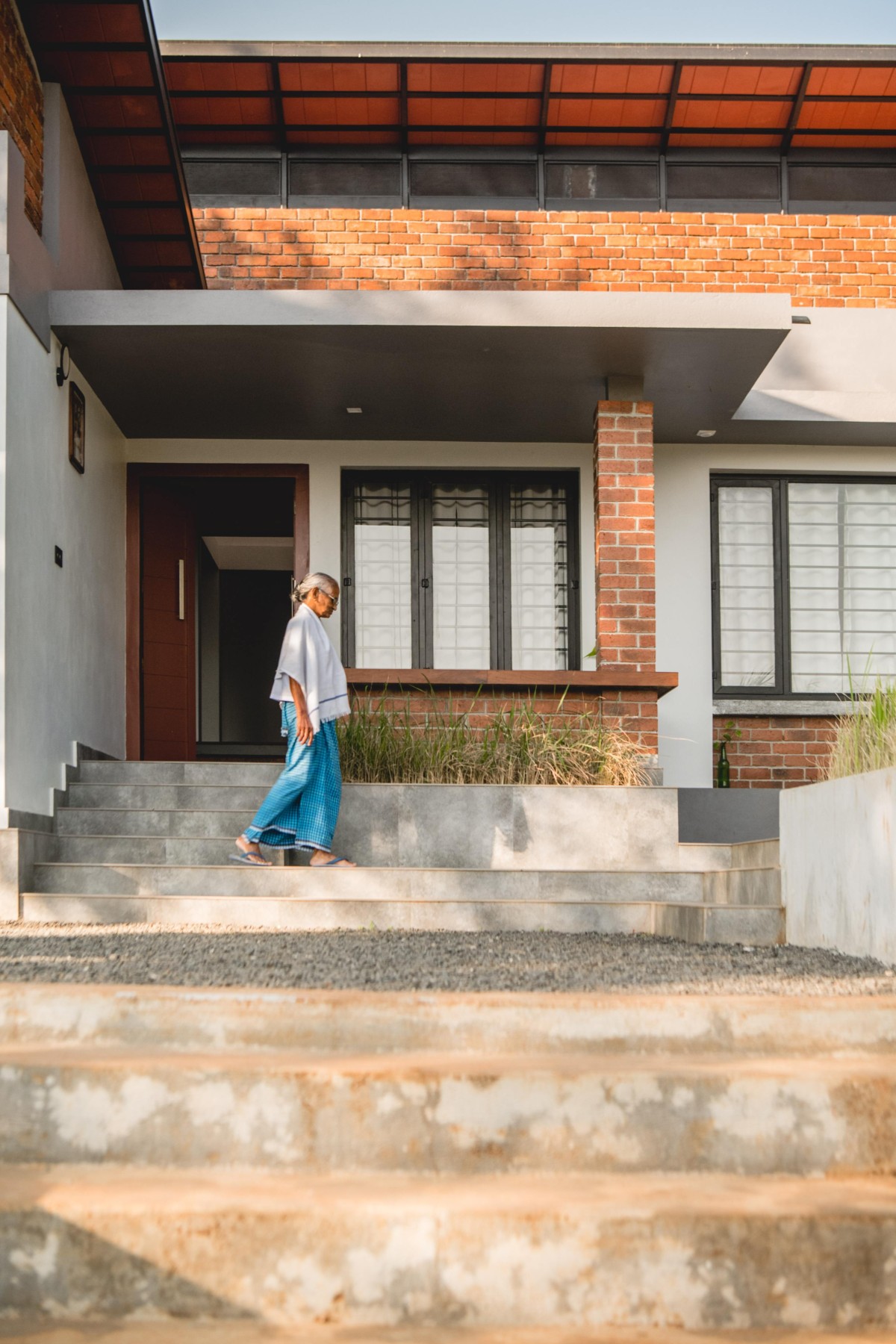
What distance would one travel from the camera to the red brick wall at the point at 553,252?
979 centimetres

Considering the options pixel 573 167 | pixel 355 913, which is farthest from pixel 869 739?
pixel 573 167

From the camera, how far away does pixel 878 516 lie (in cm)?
996

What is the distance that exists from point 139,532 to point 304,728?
374 centimetres

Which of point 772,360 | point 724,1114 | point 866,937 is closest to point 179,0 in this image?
point 772,360

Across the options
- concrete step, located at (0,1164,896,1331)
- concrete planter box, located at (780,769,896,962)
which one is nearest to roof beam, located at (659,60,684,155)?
concrete planter box, located at (780,769,896,962)

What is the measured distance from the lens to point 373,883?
629 cm

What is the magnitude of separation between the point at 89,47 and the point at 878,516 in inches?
248

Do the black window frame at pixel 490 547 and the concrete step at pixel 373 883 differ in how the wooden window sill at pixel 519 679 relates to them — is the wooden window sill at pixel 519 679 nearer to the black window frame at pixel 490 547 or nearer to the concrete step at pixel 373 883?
the black window frame at pixel 490 547

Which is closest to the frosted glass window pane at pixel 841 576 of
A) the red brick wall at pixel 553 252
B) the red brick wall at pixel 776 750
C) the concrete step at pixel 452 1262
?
the red brick wall at pixel 776 750

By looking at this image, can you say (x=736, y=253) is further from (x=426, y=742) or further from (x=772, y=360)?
(x=426, y=742)

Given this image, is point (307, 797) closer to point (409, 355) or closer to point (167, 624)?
point (409, 355)

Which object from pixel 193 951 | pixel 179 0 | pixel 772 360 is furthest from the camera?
pixel 179 0

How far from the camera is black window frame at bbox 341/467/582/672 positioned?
9.73 meters

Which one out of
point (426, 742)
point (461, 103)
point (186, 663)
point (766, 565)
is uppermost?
point (461, 103)
